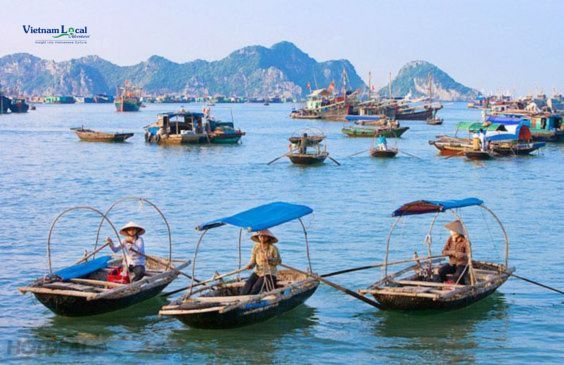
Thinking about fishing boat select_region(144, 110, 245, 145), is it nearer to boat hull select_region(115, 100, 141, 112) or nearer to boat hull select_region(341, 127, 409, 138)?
boat hull select_region(341, 127, 409, 138)

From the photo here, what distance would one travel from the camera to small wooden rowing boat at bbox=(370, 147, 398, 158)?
44875 mm

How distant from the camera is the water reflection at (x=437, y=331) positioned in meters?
11.7

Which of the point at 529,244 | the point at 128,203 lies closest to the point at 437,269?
the point at 529,244

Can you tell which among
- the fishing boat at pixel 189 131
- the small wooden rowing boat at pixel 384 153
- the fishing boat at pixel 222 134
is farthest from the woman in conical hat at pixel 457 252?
the fishing boat at pixel 222 134

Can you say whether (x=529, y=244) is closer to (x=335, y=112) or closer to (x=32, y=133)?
(x=32, y=133)

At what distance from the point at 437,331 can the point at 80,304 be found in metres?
5.27

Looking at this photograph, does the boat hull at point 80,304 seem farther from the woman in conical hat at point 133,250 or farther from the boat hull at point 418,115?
the boat hull at point 418,115

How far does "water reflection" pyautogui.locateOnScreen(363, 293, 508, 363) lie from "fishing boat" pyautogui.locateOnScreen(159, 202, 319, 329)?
1.39m

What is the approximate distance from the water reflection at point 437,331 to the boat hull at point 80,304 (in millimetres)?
3784

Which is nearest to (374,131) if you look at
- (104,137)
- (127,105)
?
(104,137)

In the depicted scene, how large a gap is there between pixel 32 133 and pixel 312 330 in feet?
225

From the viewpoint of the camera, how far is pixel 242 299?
11.8 metres

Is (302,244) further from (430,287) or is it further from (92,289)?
(92,289)

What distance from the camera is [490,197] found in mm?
30281
